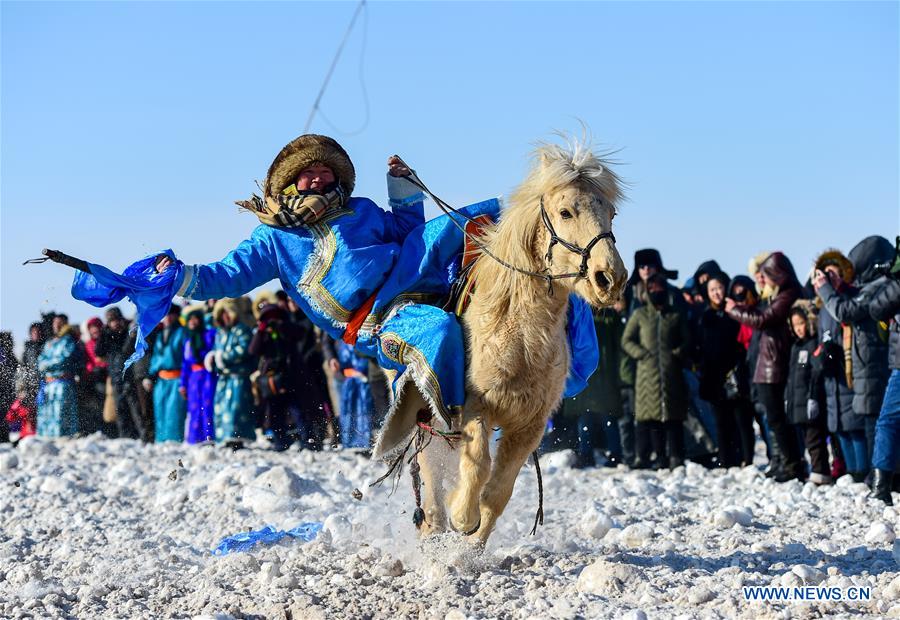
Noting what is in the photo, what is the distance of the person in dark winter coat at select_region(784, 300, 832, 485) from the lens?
38.1 ft

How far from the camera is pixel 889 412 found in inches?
385

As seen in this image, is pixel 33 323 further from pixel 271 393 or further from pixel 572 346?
pixel 572 346

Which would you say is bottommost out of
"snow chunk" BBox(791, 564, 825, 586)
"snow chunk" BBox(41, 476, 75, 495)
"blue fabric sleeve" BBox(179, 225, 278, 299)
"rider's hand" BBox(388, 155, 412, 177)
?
"snow chunk" BBox(791, 564, 825, 586)

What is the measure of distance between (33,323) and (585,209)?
485 inches

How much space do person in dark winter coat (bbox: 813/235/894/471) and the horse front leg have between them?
4.08m

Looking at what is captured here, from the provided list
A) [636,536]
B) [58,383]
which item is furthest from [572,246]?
[58,383]

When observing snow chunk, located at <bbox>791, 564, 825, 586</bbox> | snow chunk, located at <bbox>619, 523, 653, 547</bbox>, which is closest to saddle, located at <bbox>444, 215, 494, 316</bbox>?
snow chunk, located at <bbox>619, 523, 653, 547</bbox>

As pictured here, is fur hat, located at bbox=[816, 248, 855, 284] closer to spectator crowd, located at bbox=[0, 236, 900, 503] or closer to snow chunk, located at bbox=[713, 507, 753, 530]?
spectator crowd, located at bbox=[0, 236, 900, 503]

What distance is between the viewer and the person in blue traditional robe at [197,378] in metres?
17.1

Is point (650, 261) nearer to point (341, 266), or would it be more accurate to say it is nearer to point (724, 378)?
point (724, 378)

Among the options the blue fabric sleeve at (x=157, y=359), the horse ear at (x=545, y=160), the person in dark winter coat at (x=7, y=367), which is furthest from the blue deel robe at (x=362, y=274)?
the blue fabric sleeve at (x=157, y=359)

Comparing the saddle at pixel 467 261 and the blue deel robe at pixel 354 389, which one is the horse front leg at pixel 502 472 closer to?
the saddle at pixel 467 261

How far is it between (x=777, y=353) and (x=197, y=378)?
7938 millimetres

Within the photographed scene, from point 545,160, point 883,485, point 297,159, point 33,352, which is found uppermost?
point 297,159
